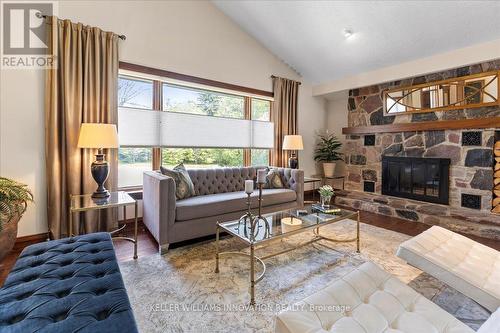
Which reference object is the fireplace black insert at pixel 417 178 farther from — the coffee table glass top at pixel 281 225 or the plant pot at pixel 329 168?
the coffee table glass top at pixel 281 225

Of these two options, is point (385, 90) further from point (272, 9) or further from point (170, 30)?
point (170, 30)

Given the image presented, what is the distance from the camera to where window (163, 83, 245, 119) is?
3873mm

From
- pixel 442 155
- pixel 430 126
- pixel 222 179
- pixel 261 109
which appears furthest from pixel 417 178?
pixel 222 179

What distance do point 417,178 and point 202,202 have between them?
3.66 metres

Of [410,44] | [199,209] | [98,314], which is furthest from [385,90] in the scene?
[98,314]

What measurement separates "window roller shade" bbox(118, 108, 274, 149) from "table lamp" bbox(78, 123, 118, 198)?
0.67 m

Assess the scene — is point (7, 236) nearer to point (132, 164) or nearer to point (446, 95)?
point (132, 164)

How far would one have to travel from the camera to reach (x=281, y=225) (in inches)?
92.5

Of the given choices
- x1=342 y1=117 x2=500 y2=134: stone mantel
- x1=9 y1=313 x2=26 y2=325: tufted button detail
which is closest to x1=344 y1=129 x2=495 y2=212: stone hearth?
x1=342 y1=117 x2=500 y2=134: stone mantel

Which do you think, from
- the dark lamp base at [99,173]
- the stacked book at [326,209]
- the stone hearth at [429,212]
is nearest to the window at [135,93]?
the dark lamp base at [99,173]

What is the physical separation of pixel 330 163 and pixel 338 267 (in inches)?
132

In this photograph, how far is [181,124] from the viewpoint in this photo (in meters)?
3.91

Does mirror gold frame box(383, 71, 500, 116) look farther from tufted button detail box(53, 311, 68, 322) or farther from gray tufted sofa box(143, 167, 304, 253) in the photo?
tufted button detail box(53, 311, 68, 322)

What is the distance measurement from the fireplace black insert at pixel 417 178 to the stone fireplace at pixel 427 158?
2cm
